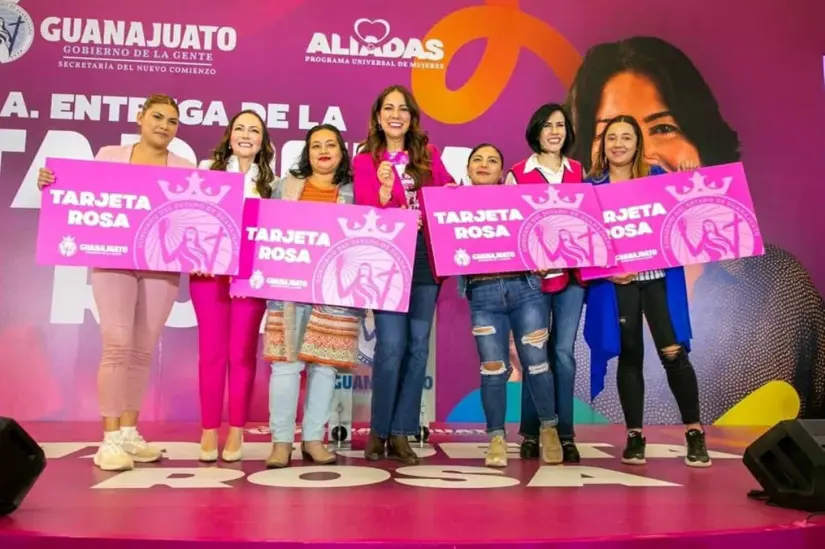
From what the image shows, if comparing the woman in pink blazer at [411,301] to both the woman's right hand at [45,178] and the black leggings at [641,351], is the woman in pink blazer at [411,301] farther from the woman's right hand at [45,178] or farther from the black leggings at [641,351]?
the woman's right hand at [45,178]

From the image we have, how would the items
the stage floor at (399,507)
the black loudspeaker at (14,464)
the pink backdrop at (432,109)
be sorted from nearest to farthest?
1. the stage floor at (399,507)
2. the black loudspeaker at (14,464)
3. the pink backdrop at (432,109)

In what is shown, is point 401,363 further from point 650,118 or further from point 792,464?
point 650,118

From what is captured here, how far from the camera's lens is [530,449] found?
9.64 ft

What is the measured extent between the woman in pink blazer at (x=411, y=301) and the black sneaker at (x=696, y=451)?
1173 millimetres

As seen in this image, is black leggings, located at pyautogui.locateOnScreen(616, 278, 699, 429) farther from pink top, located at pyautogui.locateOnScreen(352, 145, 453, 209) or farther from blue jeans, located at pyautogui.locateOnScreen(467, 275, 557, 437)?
pink top, located at pyautogui.locateOnScreen(352, 145, 453, 209)

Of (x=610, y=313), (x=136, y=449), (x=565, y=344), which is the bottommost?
(x=136, y=449)

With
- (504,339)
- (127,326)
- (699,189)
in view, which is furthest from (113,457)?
(699,189)

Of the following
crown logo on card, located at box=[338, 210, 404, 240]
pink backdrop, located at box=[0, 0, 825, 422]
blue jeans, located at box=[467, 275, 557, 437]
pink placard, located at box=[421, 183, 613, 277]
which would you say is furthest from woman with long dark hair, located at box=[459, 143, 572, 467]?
pink backdrop, located at box=[0, 0, 825, 422]

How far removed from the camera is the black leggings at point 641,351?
2.82 m

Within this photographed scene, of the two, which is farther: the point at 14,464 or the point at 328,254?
the point at 328,254

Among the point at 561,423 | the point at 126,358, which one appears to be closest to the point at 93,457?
the point at 126,358

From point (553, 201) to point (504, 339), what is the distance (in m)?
0.64

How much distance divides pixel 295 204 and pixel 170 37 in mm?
2419

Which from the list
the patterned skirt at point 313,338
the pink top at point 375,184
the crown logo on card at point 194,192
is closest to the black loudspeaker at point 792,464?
the patterned skirt at point 313,338
